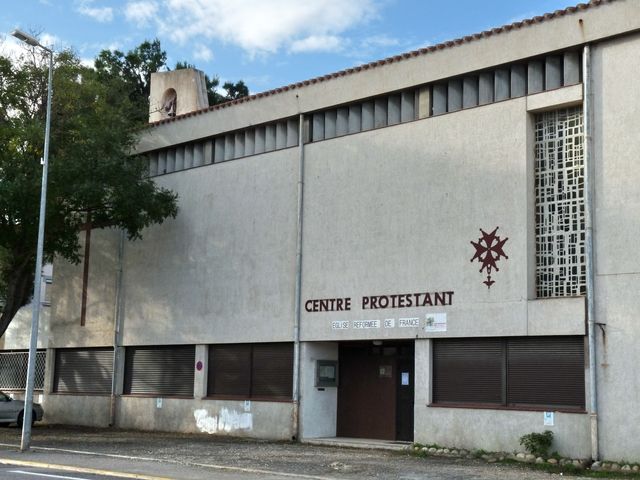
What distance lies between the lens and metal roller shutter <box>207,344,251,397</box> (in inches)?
931

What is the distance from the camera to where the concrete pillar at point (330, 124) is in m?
22.5

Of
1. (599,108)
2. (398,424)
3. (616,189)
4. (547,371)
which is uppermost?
(599,108)

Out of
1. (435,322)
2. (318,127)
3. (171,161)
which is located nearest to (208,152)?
(171,161)

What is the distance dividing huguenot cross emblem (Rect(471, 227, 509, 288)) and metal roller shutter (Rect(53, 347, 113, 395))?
1374cm

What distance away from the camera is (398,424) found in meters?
21.3

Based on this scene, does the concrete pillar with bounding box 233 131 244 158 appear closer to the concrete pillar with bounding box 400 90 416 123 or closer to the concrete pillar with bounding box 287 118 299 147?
the concrete pillar with bounding box 287 118 299 147

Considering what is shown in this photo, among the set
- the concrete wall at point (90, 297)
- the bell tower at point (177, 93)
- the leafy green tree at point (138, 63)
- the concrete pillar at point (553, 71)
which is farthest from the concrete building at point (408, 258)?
the leafy green tree at point (138, 63)

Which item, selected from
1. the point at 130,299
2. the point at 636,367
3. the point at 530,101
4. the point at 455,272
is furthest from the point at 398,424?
the point at 130,299

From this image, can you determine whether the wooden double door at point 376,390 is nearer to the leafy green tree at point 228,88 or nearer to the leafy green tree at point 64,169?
the leafy green tree at point 64,169

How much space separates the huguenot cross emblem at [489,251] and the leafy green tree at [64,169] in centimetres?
1024

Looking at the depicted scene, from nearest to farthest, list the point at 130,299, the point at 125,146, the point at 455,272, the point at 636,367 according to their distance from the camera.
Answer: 1. the point at 636,367
2. the point at 455,272
3. the point at 125,146
4. the point at 130,299

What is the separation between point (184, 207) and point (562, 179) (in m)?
12.0

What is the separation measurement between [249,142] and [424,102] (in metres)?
6.03

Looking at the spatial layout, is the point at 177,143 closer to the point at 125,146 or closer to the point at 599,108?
the point at 125,146
